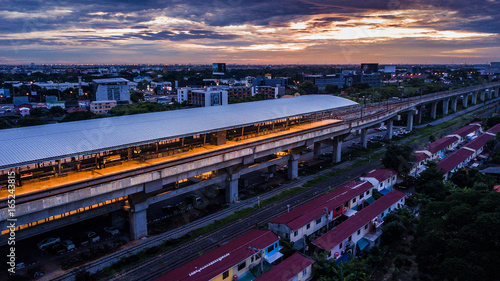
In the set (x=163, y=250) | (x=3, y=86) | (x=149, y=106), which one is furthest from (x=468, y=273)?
(x=3, y=86)

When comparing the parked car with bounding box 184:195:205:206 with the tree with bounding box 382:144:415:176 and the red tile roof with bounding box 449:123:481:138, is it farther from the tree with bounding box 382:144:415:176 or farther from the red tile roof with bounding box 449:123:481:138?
the red tile roof with bounding box 449:123:481:138

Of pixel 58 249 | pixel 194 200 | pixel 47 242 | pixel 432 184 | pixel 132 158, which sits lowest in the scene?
pixel 58 249

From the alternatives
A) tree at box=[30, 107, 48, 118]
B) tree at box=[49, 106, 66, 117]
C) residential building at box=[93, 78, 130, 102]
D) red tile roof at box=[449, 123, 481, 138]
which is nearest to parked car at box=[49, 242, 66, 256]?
red tile roof at box=[449, 123, 481, 138]

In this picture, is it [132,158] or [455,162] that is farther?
[455,162]

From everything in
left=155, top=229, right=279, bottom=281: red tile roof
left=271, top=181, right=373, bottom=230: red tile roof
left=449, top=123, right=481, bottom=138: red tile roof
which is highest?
left=449, top=123, right=481, bottom=138: red tile roof

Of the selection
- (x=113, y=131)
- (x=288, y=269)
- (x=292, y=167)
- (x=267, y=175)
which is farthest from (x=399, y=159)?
(x=113, y=131)

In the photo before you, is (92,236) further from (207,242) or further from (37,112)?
(37,112)

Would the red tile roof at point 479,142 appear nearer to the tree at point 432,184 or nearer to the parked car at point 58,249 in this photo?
the tree at point 432,184
